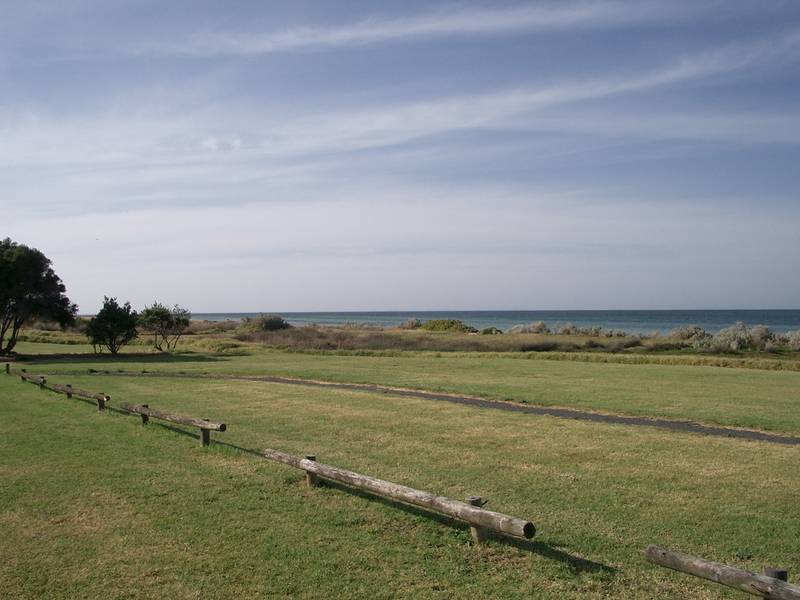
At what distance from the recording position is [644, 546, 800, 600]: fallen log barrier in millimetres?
5042

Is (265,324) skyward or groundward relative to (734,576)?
skyward

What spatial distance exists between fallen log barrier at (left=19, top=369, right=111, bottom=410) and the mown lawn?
1629mm

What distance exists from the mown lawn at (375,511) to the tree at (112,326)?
3223cm

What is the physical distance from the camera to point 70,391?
19.7m

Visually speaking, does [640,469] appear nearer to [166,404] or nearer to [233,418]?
[233,418]

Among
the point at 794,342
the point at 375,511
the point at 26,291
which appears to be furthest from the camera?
the point at 794,342

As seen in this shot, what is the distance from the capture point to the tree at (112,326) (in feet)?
150

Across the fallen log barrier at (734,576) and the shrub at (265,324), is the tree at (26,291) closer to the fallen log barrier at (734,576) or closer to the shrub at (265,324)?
the shrub at (265,324)

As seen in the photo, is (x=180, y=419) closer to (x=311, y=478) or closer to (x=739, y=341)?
(x=311, y=478)

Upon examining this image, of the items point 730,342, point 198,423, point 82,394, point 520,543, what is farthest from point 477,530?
point 730,342

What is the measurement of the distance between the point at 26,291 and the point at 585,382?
121ft

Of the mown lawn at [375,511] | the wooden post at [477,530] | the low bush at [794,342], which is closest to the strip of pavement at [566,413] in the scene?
the mown lawn at [375,511]

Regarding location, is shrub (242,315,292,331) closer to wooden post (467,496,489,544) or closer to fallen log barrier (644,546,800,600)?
wooden post (467,496,489,544)

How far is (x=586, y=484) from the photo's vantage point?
1019cm
